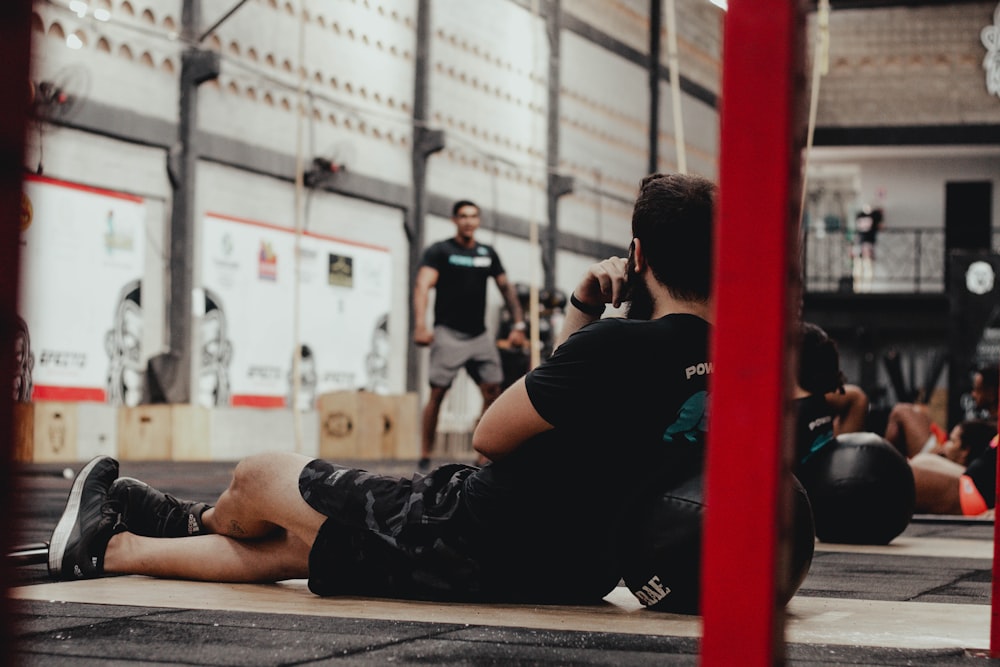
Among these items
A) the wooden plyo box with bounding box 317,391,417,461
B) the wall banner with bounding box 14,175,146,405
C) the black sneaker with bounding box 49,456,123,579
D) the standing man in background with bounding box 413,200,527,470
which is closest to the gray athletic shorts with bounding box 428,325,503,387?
the standing man in background with bounding box 413,200,527,470

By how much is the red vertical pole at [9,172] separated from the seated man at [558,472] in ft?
5.59

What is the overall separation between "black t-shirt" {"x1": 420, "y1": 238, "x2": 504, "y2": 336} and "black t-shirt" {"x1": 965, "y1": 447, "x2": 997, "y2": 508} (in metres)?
3.81

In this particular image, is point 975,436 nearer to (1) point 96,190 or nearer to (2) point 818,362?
(2) point 818,362

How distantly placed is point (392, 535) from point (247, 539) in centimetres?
49

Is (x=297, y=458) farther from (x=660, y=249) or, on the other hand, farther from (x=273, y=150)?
(x=273, y=150)

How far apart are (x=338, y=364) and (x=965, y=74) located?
42.3ft

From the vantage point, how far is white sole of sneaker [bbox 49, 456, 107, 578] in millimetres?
2994

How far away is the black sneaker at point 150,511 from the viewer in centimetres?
314

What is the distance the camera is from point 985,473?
19.3 ft

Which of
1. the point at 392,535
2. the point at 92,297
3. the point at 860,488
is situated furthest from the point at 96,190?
the point at 392,535

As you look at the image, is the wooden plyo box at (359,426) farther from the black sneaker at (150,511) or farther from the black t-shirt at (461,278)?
the black sneaker at (150,511)

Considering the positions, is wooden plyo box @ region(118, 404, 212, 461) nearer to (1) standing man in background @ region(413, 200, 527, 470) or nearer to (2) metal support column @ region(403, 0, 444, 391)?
(1) standing man in background @ region(413, 200, 527, 470)

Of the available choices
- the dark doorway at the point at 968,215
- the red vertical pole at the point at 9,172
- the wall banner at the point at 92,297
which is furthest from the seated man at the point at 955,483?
the dark doorway at the point at 968,215

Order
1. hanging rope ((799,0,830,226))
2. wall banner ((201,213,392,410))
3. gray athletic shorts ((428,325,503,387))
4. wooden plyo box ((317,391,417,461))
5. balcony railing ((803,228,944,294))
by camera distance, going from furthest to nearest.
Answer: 1. balcony railing ((803,228,944,294))
2. wooden plyo box ((317,391,417,461))
3. wall banner ((201,213,392,410))
4. gray athletic shorts ((428,325,503,387))
5. hanging rope ((799,0,830,226))
